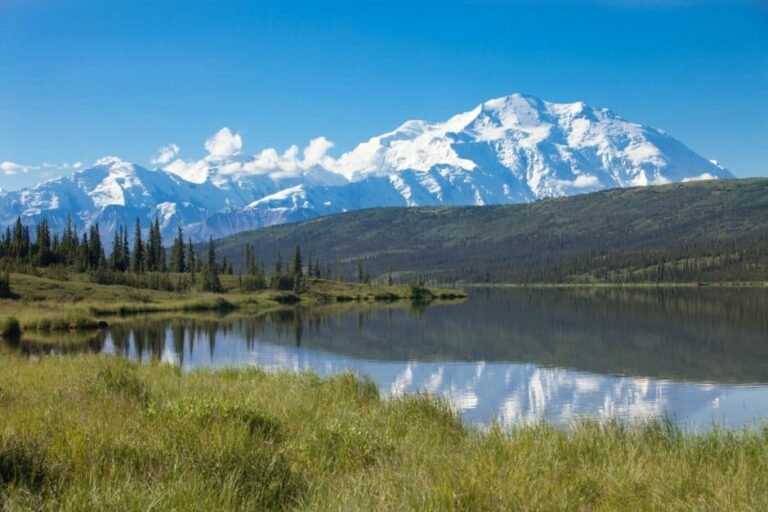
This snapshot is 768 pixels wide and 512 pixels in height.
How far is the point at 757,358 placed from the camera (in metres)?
50.2

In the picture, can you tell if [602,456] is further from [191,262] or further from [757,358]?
[191,262]

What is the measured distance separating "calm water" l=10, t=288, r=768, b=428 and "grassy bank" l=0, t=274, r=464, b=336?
22.4ft

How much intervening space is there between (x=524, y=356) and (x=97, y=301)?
227 ft

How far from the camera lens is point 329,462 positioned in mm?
10867

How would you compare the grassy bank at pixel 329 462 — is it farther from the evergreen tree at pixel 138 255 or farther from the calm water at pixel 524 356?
the evergreen tree at pixel 138 255

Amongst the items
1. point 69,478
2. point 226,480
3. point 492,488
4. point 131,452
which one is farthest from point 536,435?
point 69,478

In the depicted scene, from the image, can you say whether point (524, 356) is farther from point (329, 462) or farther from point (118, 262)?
point (118, 262)

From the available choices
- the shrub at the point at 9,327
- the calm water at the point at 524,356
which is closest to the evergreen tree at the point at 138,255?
the calm water at the point at 524,356

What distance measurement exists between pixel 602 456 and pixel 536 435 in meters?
1.74

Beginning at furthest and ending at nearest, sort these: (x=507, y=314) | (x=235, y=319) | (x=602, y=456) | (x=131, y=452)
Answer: (x=507, y=314)
(x=235, y=319)
(x=602, y=456)
(x=131, y=452)

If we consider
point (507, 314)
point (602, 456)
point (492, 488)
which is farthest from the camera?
point (507, 314)

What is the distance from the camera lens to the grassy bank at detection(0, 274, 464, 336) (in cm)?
7312

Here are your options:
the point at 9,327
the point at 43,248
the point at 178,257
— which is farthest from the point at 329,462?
the point at 178,257

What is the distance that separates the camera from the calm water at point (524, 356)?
32.0 meters
